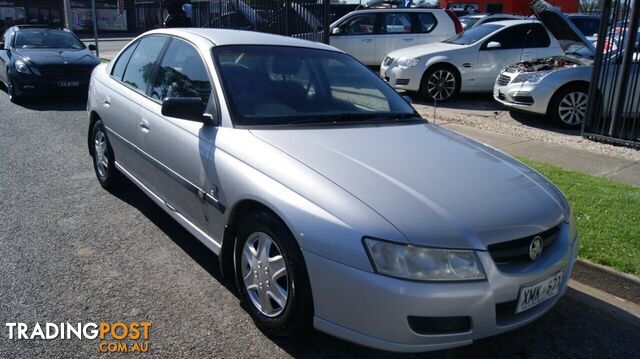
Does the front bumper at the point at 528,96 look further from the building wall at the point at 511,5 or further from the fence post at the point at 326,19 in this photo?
the building wall at the point at 511,5

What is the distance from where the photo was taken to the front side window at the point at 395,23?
45.8 feet

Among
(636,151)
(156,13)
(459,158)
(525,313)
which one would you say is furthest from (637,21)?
(156,13)

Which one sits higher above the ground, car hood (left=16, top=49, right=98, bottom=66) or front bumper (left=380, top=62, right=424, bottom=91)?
car hood (left=16, top=49, right=98, bottom=66)

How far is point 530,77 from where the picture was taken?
8.85 meters

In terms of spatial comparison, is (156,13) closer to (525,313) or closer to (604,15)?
(604,15)

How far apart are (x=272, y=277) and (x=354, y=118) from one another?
140cm

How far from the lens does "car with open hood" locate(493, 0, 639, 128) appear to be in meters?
8.56

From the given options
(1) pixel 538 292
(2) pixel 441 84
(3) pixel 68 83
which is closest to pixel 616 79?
(2) pixel 441 84

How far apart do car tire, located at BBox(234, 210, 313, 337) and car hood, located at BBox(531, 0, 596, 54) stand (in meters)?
7.74

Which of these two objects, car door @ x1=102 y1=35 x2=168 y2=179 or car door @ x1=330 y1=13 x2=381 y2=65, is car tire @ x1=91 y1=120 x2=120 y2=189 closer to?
car door @ x1=102 y1=35 x2=168 y2=179

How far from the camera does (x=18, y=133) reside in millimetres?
8055

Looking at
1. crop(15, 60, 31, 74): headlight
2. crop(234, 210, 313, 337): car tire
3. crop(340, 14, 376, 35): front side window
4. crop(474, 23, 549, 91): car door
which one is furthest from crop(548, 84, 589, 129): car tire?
crop(15, 60, 31, 74): headlight

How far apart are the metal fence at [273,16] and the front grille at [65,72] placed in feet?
15.8

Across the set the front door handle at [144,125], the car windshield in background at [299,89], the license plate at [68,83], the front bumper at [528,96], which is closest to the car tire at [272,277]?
the car windshield in background at [299,89]
